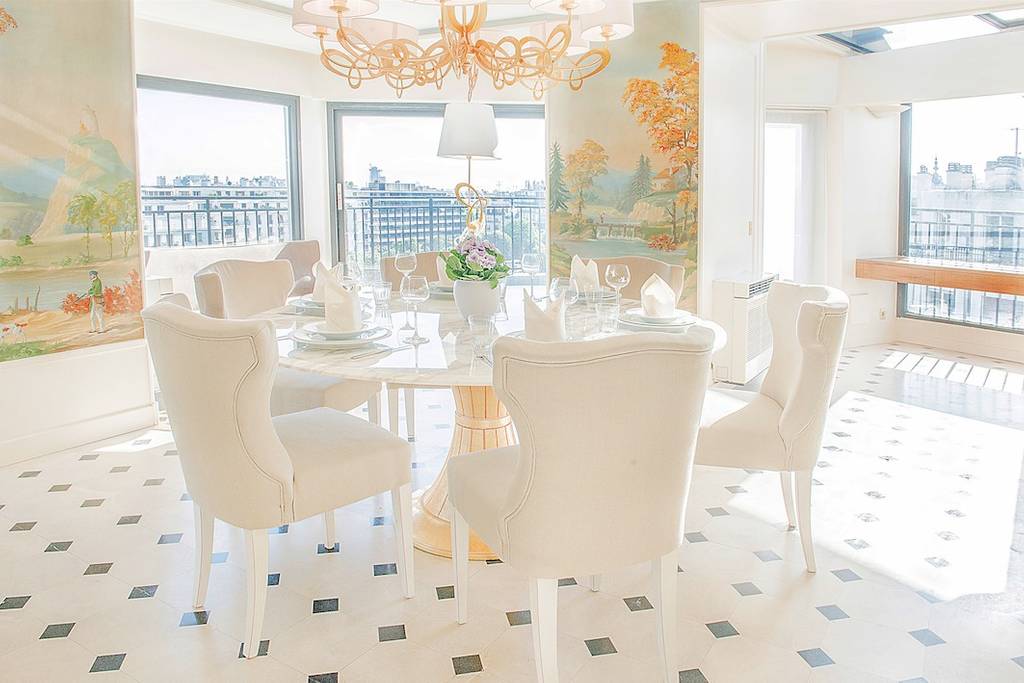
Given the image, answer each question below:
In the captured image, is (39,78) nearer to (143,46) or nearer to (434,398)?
(143,46)

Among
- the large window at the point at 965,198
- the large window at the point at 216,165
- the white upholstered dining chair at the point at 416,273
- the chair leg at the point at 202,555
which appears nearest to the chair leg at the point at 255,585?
the chair leg at the point at 202,555

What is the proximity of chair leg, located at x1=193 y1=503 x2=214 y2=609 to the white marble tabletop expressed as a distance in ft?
1.81

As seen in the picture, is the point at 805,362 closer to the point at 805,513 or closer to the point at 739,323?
the point at 805,513

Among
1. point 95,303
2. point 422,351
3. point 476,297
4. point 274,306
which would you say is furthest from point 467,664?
point 95,303

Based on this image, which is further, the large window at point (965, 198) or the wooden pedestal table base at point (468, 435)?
the large window at point (965, 198)

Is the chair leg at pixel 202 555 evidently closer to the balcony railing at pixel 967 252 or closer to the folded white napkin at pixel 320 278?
the folded white napkin at pixel 320 278

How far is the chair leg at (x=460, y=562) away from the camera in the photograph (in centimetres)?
256

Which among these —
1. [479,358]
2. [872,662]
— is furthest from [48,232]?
[872,662]

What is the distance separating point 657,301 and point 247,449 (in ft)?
4.98

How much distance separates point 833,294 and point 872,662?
114cm

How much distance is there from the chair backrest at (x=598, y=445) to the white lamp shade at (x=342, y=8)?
6.14 ft

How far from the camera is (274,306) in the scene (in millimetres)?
4227

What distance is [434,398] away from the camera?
5371mm

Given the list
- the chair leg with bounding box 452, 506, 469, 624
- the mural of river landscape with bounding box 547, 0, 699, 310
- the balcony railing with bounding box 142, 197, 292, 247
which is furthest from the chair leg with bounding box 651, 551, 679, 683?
the balcony railing with bounding box 142, 197, 292, 247
